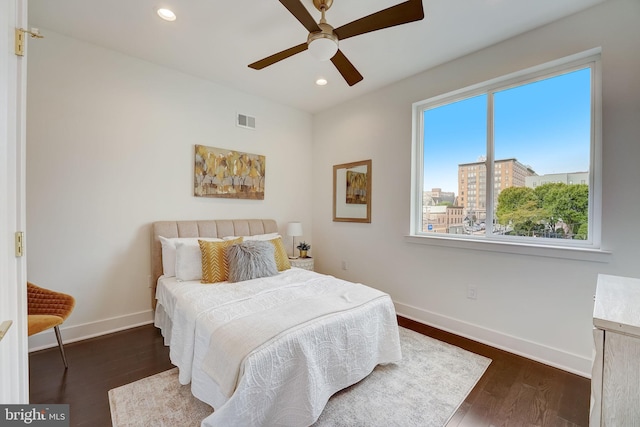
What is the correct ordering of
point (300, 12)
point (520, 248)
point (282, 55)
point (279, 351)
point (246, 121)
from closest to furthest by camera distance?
point (279, 351) → point (300, 12) → point (282, 55) → point (520, 248) → point (246, 121)

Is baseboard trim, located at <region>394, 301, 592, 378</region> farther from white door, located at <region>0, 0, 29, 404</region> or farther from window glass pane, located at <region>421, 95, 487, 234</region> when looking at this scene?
white door, located at <region>0, 0, 29, 404</region>

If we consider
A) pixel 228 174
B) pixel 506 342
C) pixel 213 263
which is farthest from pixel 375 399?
pixel 228 174

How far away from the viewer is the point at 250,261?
8.75 ft

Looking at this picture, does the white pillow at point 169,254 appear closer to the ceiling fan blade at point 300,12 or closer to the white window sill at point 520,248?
the ceiling fan blade at point 300,12

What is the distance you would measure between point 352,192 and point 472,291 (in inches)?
75.2

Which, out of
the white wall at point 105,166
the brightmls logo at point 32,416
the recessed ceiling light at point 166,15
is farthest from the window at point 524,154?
the brightmls logo at point 32,416

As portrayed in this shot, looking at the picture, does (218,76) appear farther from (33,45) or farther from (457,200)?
(457,200)

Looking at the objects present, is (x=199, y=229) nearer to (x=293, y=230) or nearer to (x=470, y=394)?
(x=293, y=230)

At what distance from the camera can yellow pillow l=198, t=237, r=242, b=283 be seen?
8.46 ft

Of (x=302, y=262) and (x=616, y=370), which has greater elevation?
(x=616, y=370)

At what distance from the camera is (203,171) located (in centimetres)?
334

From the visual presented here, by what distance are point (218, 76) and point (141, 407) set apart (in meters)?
3.27

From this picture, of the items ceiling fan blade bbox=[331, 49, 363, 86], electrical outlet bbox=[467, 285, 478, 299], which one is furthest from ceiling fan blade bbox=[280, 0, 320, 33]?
electrical outlet bbox=[467, 285, 478, 299]

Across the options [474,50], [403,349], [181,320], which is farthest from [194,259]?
[474,50]
